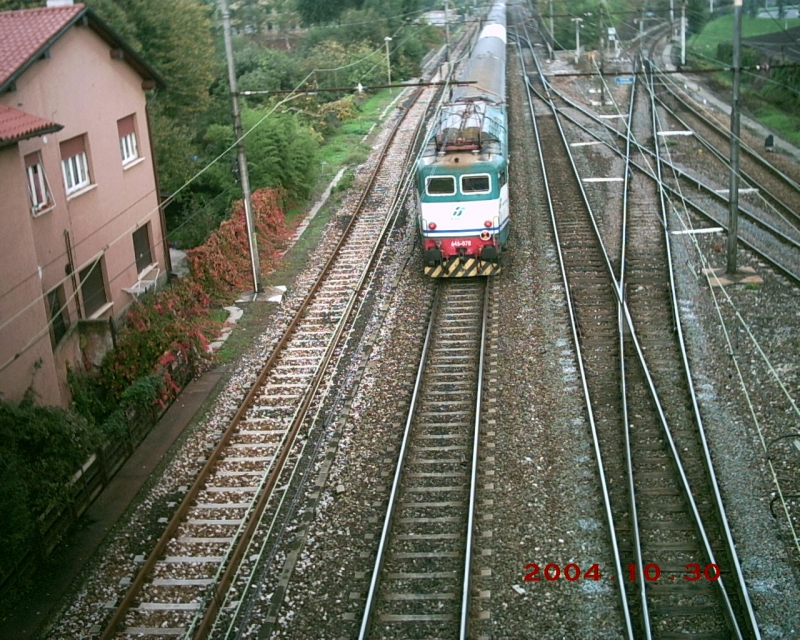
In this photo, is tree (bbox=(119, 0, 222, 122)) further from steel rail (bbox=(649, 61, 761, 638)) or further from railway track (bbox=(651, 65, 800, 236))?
steel rail (bbox=(649, 61, 761, 638))

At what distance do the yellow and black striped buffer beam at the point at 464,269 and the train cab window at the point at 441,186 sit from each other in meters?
1.46

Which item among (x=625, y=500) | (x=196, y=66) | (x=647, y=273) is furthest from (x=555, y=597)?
(x=196, y=66)

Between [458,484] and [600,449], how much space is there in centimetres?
215

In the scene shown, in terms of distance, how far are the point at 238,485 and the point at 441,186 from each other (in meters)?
8.92

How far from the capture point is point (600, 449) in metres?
12.9

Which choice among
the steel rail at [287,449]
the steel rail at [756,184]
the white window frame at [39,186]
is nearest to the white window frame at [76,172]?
the white window frame at [39,186]

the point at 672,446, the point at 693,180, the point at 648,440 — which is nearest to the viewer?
the point at 672,446

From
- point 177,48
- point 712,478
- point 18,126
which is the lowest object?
point 712,478

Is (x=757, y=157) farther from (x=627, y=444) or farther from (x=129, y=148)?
(x=129, y=148)

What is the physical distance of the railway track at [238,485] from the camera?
1027cm

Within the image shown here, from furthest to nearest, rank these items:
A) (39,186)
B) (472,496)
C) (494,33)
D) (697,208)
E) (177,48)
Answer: (494,33) < (177,48) < (697,208) < (39,186) < (472,496)

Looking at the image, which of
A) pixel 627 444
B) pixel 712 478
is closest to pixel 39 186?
pixel 627 444

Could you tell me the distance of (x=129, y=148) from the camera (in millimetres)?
20219
